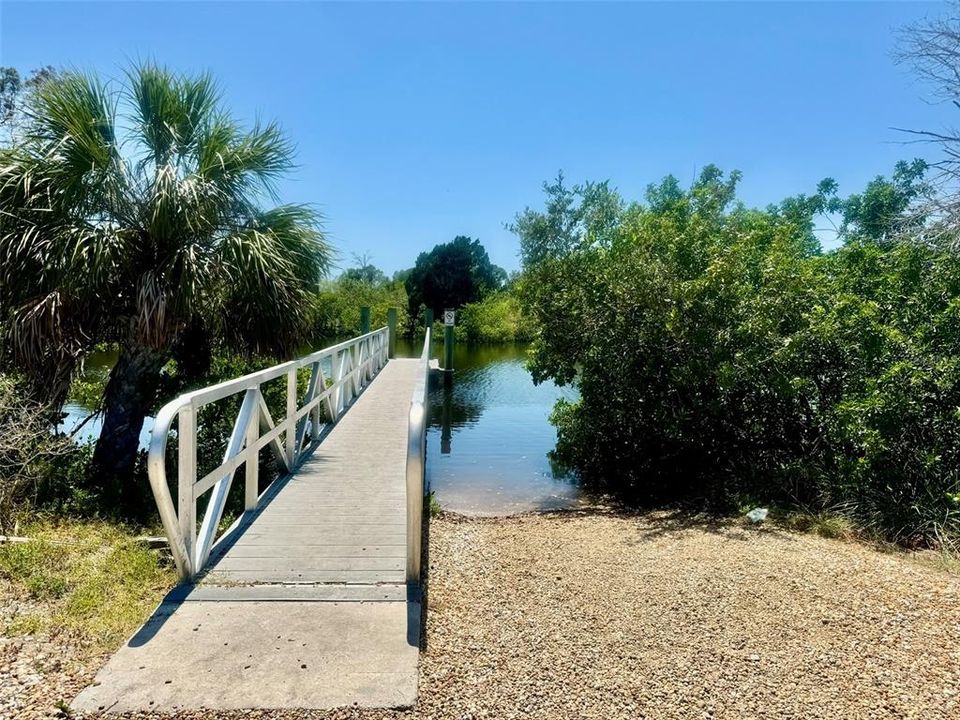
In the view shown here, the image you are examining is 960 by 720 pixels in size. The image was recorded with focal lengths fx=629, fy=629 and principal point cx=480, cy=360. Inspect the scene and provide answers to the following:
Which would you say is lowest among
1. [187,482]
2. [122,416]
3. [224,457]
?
[224,457]

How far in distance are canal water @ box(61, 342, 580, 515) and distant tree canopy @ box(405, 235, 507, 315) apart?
28.5 meters

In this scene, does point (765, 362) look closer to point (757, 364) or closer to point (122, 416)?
point (757, 364)

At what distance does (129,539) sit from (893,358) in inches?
267

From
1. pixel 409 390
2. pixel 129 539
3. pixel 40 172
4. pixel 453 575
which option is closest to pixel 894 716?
pixel 453 575

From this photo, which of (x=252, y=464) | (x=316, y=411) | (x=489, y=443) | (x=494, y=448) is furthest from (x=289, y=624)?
(x=489, y=443)

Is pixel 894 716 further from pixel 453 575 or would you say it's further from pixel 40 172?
pixel 40 172

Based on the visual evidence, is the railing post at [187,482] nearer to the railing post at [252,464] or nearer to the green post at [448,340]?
the railing post at [252,464]

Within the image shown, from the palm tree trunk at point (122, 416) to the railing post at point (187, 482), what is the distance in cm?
348

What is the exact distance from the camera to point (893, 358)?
19.3 ft

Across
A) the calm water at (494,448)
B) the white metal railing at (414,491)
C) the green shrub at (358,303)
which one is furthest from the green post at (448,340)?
the white metal railing at (414,491)

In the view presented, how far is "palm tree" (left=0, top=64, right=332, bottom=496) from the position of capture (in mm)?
6031

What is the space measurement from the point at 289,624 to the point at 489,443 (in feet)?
32.5

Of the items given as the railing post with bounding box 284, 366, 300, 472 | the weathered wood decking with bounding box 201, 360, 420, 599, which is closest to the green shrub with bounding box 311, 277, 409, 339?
the weathered wood decking with bounding box 201, 360, 420, 599

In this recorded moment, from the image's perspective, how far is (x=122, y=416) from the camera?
677 cm
